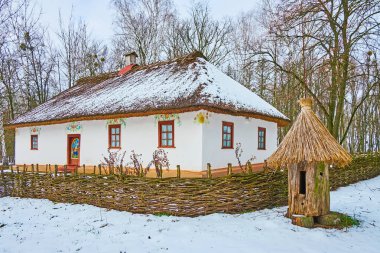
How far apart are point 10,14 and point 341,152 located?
12056mm

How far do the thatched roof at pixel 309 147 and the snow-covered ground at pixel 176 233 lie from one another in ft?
4.60

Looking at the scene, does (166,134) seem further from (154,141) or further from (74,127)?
(74,127)

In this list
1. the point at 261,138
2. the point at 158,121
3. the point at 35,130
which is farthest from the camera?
the point at 35,130

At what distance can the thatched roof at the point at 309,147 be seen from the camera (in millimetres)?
5977

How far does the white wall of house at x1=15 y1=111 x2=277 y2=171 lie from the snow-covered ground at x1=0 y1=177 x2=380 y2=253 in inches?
165

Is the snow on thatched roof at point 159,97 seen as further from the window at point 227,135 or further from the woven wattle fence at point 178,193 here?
the woven wattle fence at point 178,193

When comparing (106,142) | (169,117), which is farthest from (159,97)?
(106,142)

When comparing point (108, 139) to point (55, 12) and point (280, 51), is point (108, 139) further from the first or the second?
point (55, 12)

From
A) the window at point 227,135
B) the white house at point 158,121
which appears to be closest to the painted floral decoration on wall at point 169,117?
the white house at point 158,121

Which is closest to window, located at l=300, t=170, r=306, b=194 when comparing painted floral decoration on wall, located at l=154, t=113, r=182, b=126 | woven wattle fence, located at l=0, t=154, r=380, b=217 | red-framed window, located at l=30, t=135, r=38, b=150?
woven wattle fence, located at l=0, t=154, r=380, b=217

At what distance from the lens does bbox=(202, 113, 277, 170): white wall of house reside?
11.2 m

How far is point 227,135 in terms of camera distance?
12312 mm

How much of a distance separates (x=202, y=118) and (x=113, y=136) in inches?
189

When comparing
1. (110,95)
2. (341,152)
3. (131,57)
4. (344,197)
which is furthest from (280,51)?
(341,152)
